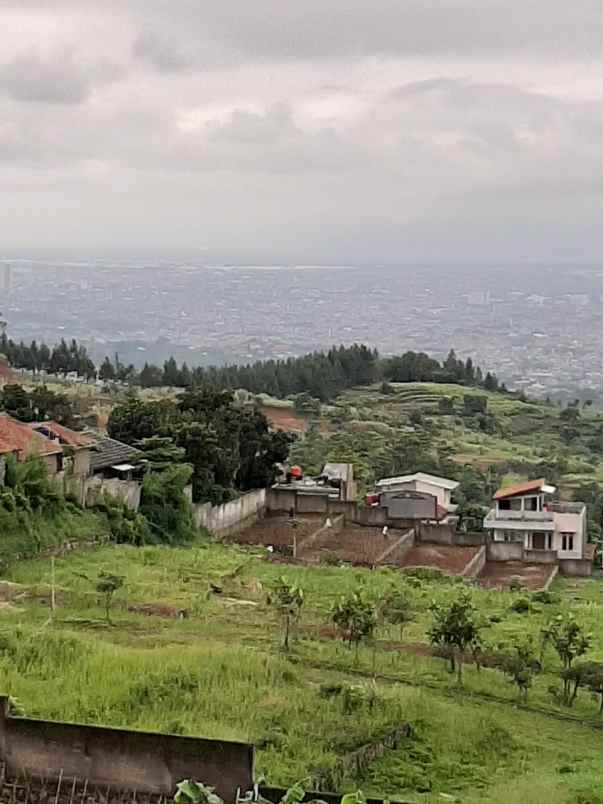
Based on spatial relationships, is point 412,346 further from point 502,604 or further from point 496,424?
point 502,604

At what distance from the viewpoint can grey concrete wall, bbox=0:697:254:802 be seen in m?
10.5

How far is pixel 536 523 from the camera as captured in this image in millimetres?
36219

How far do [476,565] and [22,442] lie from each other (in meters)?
11.9

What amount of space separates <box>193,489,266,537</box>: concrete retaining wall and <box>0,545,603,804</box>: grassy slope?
10718 millimetres

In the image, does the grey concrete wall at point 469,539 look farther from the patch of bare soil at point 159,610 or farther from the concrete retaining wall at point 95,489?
the patch of bare soil at point 159,610

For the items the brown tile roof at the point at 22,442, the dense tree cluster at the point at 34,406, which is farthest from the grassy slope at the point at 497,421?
the brown tile roof at the point at 22,442

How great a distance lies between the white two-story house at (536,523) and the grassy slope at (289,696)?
48.8 feet

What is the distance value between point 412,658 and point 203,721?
18.1 feet

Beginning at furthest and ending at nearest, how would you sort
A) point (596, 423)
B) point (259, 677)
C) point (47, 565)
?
point (596, 423) < point (47, 565) < point (259, 677)

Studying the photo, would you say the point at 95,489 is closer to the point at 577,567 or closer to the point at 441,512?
the point at 577,567

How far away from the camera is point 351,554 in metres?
30.9

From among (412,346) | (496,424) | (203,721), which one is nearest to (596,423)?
(496,424)

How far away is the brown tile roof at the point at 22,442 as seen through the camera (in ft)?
95.3

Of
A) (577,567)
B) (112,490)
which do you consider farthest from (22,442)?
(577,567)
